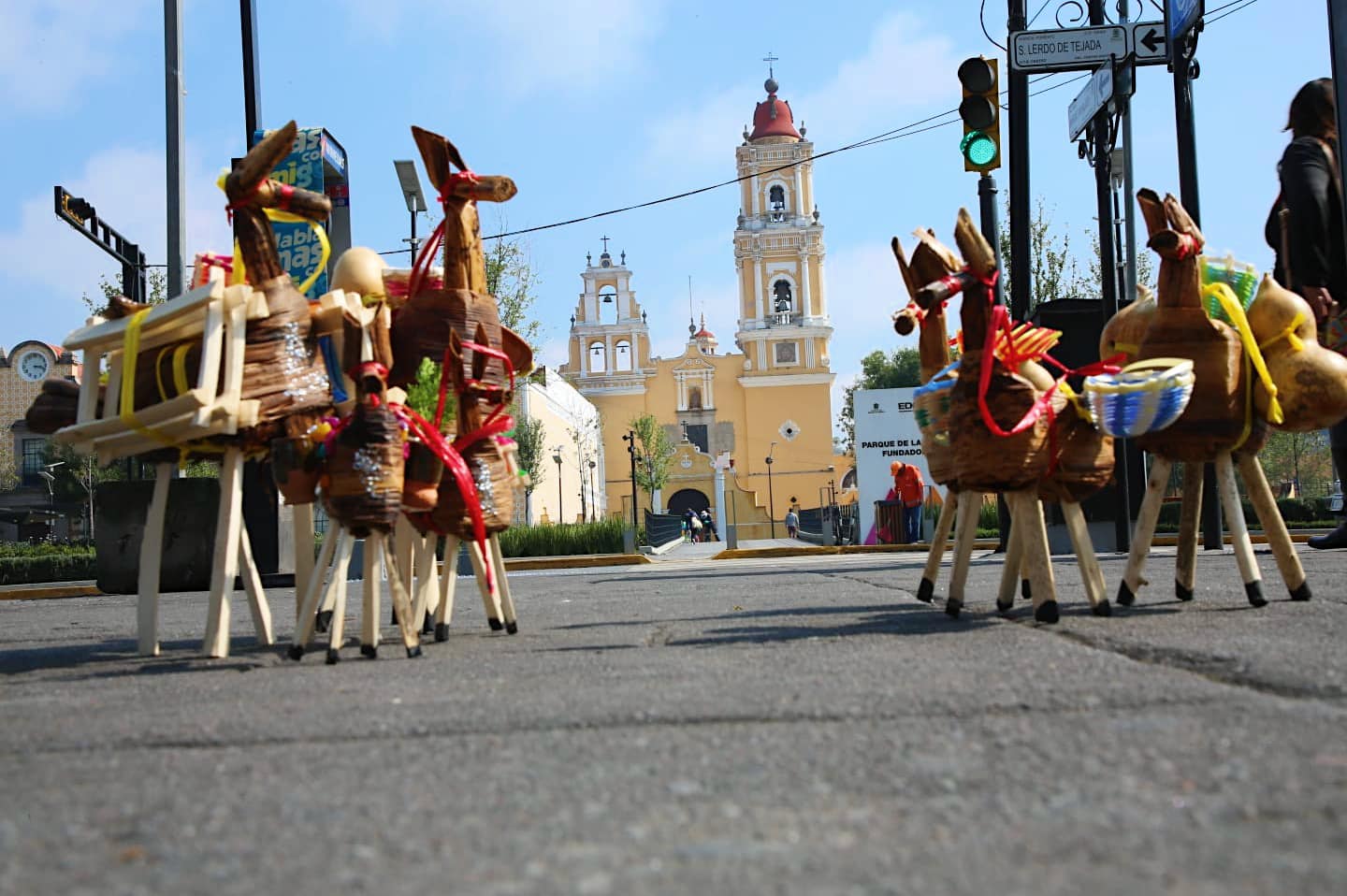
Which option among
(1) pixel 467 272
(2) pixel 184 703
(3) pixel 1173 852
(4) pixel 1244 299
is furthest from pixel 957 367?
(3) pixel 1173 852

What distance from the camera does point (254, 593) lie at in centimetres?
501

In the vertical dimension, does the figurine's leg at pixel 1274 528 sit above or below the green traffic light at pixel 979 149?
below

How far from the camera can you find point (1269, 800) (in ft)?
5.86

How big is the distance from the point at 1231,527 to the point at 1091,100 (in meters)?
8.21

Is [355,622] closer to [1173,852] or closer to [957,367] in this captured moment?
[957,367]

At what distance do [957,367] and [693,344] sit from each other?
77.1m

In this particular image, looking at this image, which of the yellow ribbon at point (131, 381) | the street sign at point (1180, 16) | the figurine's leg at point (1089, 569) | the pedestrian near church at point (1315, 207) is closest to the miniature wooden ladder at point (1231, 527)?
the figurine's leg at point (1089, 569)

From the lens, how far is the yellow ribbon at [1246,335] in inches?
187

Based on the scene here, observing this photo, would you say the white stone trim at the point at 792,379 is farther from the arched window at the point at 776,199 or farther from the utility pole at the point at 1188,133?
the utility pole at the point at 1188,133

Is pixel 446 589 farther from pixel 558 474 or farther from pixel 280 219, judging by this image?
pixel 558 474

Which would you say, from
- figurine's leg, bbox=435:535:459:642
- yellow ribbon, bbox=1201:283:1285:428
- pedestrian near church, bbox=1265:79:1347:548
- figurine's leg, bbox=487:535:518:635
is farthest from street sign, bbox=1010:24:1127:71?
figurine's leg, bbox=435:535:459:642

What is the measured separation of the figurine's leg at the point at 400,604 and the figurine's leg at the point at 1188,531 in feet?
9.28

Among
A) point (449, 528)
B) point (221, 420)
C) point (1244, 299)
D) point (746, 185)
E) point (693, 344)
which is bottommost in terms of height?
point (449, 528)

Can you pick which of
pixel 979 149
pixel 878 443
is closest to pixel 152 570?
pixel 979 149
